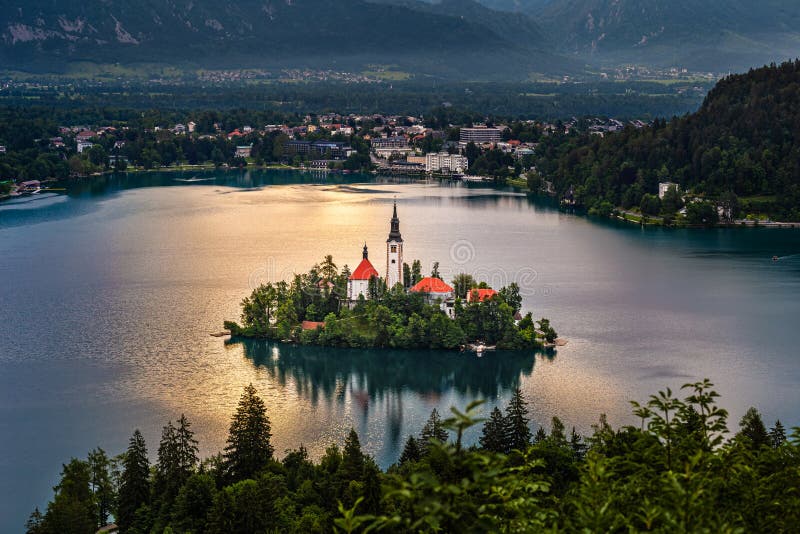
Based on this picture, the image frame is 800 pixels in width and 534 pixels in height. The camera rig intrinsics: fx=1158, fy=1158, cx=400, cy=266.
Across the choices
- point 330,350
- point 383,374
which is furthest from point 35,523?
point 330,350

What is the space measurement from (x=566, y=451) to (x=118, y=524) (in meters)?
3.83

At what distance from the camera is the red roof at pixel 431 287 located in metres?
16.1

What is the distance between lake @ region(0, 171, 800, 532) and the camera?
12.8 meters

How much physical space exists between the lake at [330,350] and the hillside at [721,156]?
260cm

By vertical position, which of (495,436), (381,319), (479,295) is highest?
(479,295)

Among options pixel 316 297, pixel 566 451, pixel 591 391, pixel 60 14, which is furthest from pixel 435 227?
pixel 60 14

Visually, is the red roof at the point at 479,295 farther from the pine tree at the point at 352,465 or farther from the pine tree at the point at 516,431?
the pine tree at the point at 352,465

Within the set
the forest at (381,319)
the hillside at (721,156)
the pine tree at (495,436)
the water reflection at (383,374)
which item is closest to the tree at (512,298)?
the forest at (381,319)

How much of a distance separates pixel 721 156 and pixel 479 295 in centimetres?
1639

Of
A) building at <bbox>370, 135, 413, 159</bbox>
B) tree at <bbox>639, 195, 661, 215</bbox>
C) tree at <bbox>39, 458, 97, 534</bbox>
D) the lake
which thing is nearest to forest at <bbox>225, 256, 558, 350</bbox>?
the lake

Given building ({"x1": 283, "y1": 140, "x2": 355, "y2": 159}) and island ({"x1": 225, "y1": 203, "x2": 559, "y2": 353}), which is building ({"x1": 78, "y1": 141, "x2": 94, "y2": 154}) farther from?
island ({"x1": 225, "y1": 203, "x2": 559, "y2": 353})

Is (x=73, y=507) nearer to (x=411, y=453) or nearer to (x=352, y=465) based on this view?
(x=352, y=465)

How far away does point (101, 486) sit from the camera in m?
10.1

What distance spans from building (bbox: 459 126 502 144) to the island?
106 ft
